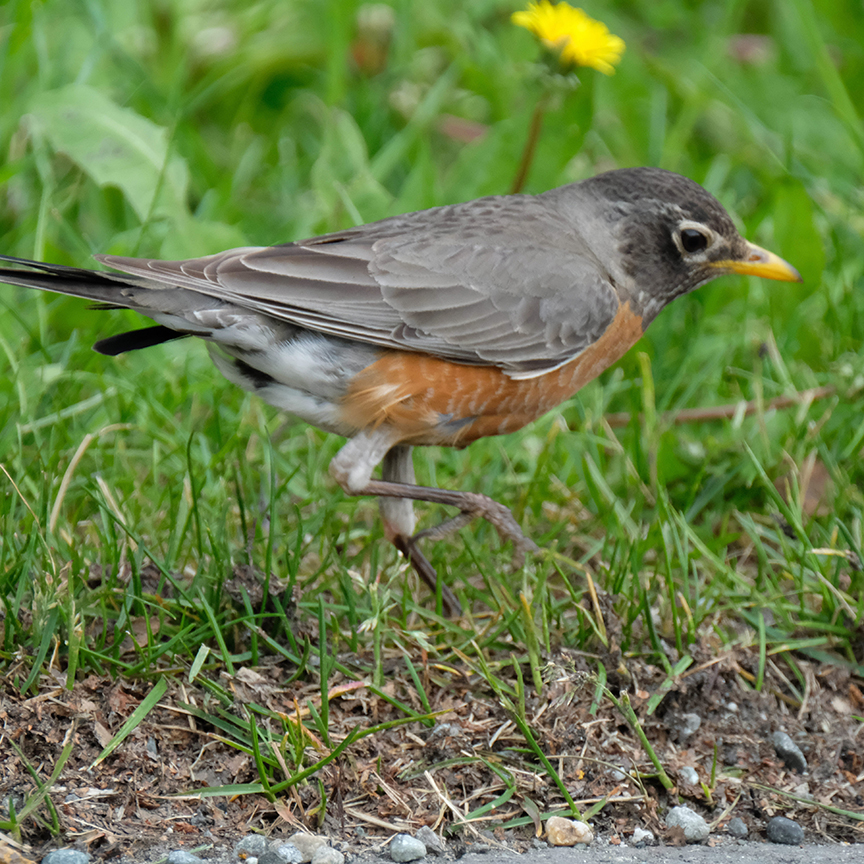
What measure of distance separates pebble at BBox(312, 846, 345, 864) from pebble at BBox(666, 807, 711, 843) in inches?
33.8

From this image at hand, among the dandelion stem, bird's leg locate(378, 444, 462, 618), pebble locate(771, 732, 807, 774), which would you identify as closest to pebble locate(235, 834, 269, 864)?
bird's leg locate(378, 444, 462, 618)

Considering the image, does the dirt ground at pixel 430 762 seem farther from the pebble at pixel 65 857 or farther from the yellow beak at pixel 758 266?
the yellow beak at pixel 758 266

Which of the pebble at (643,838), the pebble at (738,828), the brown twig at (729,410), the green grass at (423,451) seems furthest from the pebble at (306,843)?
the brown twig at (729,410)

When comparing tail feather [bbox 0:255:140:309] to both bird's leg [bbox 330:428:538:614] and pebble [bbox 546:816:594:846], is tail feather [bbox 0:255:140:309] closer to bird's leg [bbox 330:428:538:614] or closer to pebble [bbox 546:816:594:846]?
bird's leg [bbox 330:428:538:614]

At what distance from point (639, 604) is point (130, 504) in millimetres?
1716

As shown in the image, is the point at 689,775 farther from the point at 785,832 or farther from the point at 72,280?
the point at 72,280

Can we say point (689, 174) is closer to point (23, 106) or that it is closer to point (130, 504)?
point (23, 106)

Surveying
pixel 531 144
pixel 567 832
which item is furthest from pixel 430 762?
pixel 531 144

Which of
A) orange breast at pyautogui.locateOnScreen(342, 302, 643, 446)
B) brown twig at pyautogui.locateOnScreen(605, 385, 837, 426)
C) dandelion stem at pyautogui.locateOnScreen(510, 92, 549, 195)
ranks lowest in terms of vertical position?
brown twig at pyautogui.locateOnScreen(605, 385, 837, 426)

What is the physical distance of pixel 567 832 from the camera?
2.89 meters

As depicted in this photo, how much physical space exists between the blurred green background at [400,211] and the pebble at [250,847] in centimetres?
89

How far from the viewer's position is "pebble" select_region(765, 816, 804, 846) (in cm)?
294

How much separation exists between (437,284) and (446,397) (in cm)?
42

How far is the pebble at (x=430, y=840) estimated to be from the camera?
2811 mm
